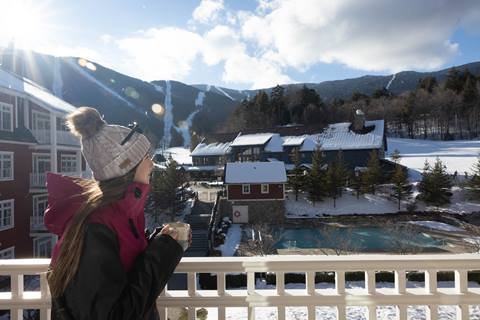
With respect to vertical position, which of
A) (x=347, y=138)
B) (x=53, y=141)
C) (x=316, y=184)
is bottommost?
(x=316, y=184)

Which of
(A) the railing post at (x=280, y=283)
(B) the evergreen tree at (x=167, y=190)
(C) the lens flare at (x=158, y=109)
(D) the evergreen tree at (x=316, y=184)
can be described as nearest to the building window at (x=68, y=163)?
(B) the evergreen tree at (x=167, y=190)

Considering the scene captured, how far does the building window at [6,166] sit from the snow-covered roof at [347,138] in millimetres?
27441

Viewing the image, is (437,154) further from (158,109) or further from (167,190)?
(158,109)

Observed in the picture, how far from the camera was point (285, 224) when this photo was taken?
23.8 m

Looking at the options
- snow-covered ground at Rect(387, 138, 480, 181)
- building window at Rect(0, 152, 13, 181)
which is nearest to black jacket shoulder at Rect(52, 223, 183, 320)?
building window at Rect(0, 152, 13, 181)

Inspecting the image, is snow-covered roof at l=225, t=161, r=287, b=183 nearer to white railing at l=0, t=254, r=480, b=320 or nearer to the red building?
the red building

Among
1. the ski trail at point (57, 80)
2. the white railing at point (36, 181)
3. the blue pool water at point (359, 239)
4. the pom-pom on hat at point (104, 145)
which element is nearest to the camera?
the pom-pom on hat at point (104, 145)

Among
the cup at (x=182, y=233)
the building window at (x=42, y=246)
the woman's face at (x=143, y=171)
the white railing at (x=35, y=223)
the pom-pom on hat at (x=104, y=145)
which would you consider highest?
the pom-pom on hat at (x=104, y=145)

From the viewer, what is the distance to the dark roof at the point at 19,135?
41.8ft

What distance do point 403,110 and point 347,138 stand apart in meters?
26.2

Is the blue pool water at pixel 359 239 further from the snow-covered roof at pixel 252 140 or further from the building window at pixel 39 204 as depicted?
the snow-covered roof at pixel 252 140

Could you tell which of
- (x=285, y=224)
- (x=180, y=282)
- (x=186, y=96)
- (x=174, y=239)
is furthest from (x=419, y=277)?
(x=186, y=96)

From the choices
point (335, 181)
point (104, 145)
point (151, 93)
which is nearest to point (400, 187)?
point (335, 181)

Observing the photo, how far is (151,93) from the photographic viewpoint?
137 m
